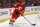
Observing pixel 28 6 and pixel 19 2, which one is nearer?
pixel 19 2

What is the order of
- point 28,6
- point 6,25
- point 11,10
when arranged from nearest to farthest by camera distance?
point 6,25 → point 11,10 → point 28,6

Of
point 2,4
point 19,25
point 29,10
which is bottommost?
point 19,25

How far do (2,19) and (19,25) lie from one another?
52 cm

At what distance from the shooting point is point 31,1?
3.29 meters

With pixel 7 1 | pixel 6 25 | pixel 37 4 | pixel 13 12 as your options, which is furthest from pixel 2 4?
pixel 37 4

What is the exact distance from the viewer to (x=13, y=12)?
279 centimetres

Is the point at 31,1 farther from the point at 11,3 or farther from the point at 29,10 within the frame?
the point at 11,3

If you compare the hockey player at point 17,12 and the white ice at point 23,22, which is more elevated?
the hockey player at point 17,12

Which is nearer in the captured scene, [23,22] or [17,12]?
[17,12]

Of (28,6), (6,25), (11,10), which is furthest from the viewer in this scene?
(28,6)

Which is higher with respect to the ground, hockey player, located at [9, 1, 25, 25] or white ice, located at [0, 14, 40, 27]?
hockey player, located at [9, 1, 25, 25]

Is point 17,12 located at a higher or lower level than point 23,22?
higher

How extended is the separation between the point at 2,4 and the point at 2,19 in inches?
19.0

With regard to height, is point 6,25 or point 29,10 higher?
point 29,10
